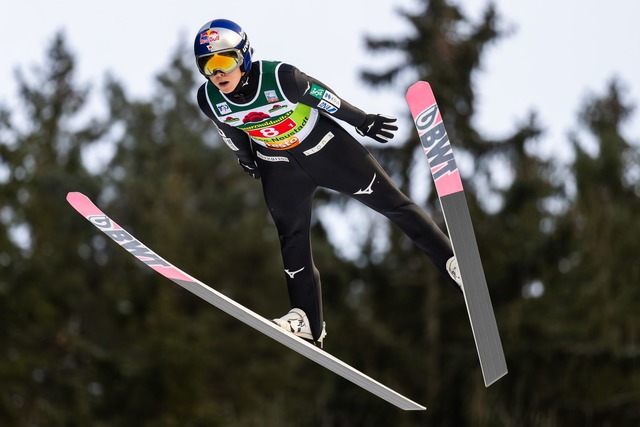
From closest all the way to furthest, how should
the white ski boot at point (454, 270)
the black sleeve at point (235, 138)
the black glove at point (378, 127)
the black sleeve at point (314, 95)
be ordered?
1. the black sleeve at point (314, 95)
2. the black glove at point (378, 127)
3. the black sleeve at point (235, 138)
4. the white ski boot at point (454, 270)

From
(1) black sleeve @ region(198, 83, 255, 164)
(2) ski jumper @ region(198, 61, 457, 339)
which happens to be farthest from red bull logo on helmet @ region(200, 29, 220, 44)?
(1) black sleeve @ region(198, 83, 255, 164)

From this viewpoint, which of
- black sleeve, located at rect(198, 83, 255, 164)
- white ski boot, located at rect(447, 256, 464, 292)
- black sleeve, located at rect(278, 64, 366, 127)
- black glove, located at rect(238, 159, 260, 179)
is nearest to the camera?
black sleeve, located at rect(278, 64, 366, 127)

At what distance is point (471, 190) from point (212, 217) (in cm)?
1103

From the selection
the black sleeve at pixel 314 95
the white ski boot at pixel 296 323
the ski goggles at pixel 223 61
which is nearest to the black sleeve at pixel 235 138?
the ski goggles at pixel 223 61

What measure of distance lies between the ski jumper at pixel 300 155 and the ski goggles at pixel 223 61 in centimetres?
14

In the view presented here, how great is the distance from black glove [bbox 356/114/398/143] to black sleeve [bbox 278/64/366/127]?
0.10 ft

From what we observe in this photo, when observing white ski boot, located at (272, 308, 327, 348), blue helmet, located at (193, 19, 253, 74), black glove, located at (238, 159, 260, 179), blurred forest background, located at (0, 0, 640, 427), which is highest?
blue helmet, located at (193, 19, 253, 74)

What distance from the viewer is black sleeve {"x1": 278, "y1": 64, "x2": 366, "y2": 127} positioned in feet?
18.5

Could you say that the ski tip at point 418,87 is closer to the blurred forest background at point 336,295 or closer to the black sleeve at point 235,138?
the black sleeve at point 235,138

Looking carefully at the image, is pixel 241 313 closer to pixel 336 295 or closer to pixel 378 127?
pixel 378 127

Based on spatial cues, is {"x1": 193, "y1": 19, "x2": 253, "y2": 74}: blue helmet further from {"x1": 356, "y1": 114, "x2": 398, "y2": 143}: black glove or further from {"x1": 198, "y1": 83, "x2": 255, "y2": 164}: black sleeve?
{"x1": 356, "y1": 114, "x2": 398, "y2": 143}: black glove

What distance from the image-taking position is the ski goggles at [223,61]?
550 cm

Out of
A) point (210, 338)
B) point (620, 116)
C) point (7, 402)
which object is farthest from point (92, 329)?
point (620, 116)

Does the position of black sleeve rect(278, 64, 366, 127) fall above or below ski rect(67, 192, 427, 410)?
above
